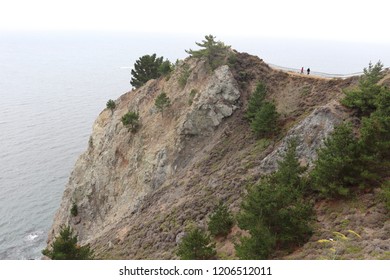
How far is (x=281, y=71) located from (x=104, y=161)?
24761 millimetres

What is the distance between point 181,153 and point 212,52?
1318 cm

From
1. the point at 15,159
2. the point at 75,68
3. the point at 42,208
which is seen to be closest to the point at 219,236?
the point at 42,208

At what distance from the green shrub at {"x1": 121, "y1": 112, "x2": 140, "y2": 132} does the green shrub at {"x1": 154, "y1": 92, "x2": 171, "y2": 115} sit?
3344mm

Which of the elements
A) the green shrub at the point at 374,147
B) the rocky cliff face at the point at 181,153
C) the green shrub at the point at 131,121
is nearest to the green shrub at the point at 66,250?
the rocky cliff face at the point at 181,153

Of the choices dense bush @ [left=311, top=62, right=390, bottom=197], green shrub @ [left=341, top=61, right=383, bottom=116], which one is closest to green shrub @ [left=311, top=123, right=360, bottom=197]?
dense bush @ [left=311, top=62, right=390, bottom=197]

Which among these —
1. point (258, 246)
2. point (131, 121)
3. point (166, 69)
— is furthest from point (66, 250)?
point (166, 69)

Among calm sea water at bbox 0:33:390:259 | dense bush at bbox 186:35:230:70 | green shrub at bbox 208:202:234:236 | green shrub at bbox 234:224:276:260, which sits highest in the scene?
dense bush at bbox 186:35:230:70

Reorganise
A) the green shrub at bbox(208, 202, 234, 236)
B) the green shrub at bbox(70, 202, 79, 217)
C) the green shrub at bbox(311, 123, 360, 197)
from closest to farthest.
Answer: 1. the green shrub at bbox(311, 123, 360, 197)
2. the green shrub at bbox(208, 202, 234, 236)
3. the green shrub at bbox(70, 202, 79, 217)

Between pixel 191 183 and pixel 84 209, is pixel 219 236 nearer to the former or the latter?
pixel 191 183

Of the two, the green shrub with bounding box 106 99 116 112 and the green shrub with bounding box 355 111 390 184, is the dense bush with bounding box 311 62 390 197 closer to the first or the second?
the green shrub with bounding box 355 111 390 184

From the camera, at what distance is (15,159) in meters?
76.8

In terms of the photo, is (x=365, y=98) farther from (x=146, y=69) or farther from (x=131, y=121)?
(x=146, y=69)

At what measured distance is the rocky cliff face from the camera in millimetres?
27516

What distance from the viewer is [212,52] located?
139 ft
